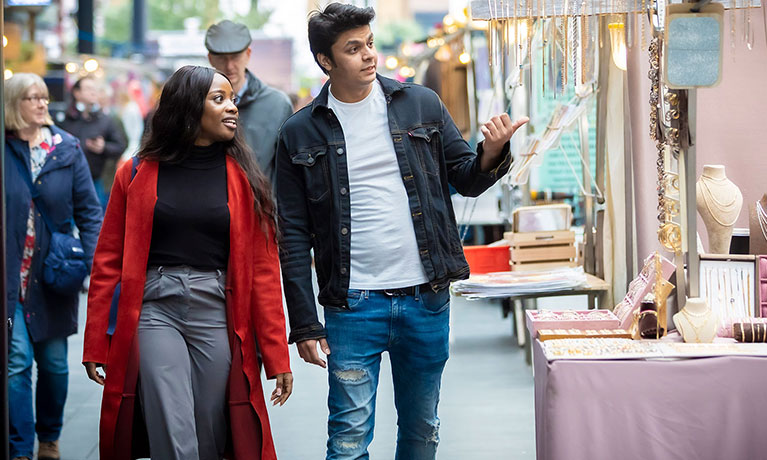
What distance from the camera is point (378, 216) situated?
3.43 metres

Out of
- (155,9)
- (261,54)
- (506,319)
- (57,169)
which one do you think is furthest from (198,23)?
(57,169)

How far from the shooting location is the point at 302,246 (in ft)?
11.6

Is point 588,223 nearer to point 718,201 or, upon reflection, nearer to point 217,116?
point 718,201

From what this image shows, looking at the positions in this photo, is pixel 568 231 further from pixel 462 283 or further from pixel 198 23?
pixel 198 23

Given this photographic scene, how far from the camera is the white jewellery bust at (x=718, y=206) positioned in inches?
150

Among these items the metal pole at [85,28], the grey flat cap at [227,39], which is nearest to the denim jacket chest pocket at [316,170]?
the grey flat cap at [227,39]

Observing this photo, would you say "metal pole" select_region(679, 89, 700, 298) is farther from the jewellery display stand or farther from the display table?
the display table

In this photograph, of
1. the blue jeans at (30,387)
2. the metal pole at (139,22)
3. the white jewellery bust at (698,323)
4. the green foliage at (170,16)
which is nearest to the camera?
the white jewellery bust at (698,323)

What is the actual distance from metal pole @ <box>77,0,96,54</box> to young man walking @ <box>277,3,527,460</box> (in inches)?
690

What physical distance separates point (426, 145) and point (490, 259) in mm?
3418

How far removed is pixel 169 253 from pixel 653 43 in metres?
1.79

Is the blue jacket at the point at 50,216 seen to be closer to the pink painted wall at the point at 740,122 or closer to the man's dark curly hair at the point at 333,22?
the man's dark curly hair at the point at 333,22

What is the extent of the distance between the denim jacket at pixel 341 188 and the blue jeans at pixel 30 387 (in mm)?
1899

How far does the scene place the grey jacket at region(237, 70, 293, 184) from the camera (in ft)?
17.9
